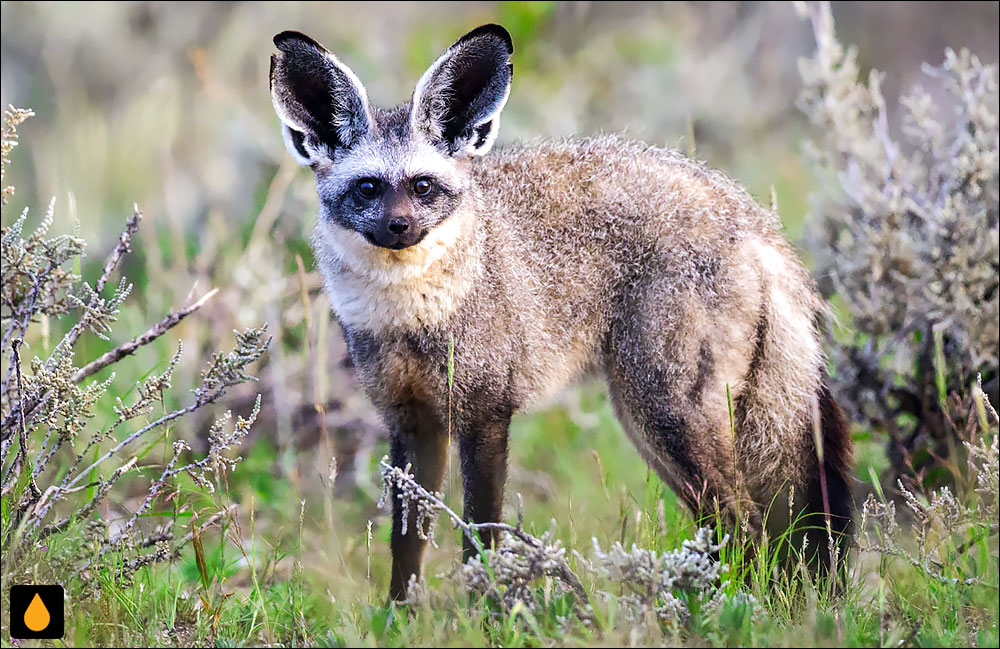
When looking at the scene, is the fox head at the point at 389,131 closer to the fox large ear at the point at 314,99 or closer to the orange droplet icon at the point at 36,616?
the fox large ear at the point at 314,99

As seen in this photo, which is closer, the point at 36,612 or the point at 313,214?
the point at 36,612

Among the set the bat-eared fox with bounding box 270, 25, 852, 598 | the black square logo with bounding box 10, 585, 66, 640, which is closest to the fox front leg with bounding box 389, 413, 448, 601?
the bat-eared fox with bounding box 270, 25, 852, 598

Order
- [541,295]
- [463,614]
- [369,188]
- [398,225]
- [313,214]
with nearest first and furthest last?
1. [463,614]
2. [398,225]
3. [369,188]
4. [541,295]
5. [313,214]

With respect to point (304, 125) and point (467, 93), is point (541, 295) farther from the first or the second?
point (304, 125)

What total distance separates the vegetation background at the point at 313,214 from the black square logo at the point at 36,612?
60mm

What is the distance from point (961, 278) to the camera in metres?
5.31

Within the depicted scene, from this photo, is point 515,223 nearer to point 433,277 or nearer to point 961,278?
point 433,277

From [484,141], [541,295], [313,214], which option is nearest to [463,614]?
[541,295]

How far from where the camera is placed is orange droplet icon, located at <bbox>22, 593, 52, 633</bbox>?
3129 millimetres

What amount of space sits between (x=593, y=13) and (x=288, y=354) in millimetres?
6821

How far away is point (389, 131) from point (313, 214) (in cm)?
284

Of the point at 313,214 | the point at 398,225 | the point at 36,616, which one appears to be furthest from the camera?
the point at 313,214

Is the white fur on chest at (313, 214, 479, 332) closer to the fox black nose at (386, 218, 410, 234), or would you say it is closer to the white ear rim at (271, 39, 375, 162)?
the fox black nose at (386, 218, 410, 234)

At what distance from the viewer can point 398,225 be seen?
4016mm
